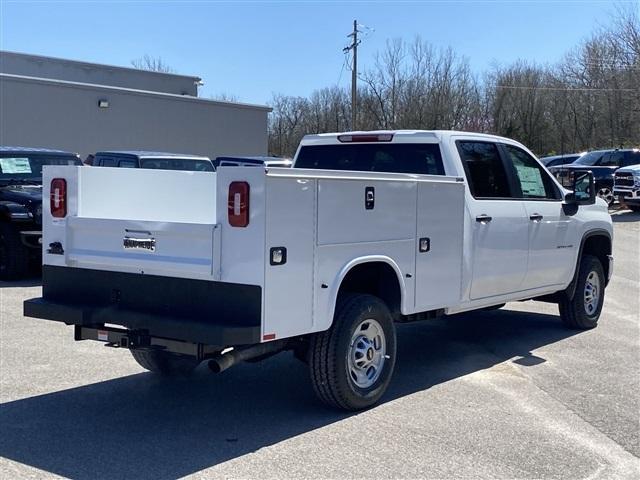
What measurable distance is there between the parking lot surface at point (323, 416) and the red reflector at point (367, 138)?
2.13 m

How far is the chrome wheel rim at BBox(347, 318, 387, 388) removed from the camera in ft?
18.7

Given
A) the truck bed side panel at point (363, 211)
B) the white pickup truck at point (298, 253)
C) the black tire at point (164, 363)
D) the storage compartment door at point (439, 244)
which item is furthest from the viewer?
the black tire at point (164, 363)

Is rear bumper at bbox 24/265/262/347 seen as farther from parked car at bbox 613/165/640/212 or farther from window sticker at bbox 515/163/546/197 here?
parked car at bbox 613/165/640/212

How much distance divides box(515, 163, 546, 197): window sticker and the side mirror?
419mm

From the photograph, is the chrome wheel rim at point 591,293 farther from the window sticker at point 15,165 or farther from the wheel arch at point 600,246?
the window sticker at point 15,165

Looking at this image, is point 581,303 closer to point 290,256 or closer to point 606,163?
point 290,256

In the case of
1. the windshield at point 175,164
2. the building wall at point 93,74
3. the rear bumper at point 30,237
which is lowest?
the rear bumper at point 30,237

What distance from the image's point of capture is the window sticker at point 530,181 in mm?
7809

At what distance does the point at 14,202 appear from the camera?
1159 centimetres

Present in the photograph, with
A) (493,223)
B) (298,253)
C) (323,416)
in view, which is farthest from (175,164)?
(298,253)

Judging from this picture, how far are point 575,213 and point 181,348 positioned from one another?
16.7 feet

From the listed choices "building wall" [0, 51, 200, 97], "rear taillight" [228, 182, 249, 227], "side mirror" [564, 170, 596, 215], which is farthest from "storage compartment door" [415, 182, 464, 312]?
"building wall" [0, 51, 200, 97]

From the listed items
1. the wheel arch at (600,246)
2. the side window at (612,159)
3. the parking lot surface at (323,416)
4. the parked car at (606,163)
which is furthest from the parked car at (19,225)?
the side window at (612,159)

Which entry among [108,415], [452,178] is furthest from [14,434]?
[452,178]
